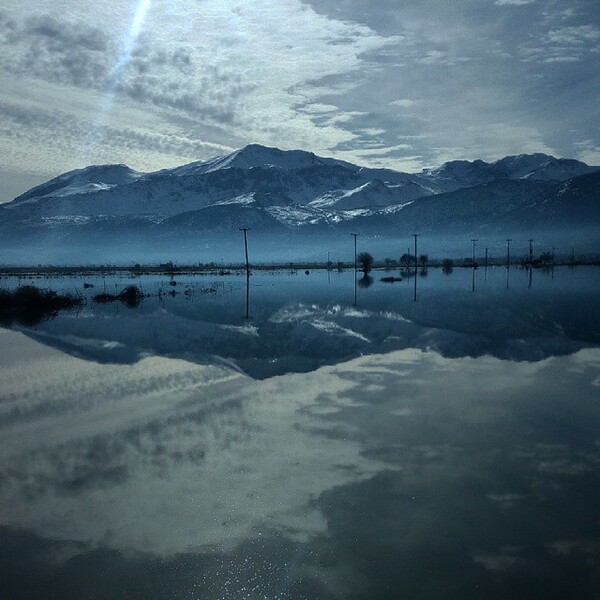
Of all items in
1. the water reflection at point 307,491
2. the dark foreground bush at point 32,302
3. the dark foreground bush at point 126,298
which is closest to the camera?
the water reflection at point 307,491

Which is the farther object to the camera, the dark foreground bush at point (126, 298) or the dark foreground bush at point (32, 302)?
the dark foreground bush at point (126, 298)

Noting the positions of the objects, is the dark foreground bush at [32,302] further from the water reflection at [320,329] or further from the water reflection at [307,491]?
the water reflection at [307,491]

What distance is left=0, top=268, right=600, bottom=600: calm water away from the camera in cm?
998

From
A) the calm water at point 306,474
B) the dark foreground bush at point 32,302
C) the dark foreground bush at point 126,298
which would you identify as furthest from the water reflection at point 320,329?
the dark foreground bush at point 32,302

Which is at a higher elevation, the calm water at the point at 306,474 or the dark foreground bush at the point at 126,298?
the calm water at the point at 306,474

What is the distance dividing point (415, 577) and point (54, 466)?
10.7m

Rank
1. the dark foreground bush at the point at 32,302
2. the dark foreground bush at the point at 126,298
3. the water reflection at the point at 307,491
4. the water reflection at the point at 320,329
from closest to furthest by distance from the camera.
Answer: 1. the water reflection at the point at 307,491
2. the water reflection at the point at 320,329
3. the dark foreground bush at the point at 32,302
4. the dark foreground bush at the point at 126,298

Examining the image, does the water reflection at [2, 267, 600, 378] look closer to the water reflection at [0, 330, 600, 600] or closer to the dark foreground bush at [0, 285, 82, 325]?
the dark foreground bush at [0, 285, 82, 325]

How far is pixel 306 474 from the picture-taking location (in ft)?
46.9

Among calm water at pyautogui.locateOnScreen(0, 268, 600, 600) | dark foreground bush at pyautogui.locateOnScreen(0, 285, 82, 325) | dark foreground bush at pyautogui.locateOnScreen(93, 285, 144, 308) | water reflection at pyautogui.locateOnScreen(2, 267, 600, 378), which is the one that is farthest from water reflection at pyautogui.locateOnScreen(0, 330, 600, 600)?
dark foreground bush at pyautogui.locateOnScreen(93, 285, 144, 308)

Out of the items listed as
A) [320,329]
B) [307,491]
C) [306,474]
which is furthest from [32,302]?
[307,491]

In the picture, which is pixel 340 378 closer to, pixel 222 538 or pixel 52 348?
pixel 222 538

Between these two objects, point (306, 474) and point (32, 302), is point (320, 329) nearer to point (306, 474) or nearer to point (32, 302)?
point (306, 474)

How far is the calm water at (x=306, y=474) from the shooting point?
32.7 ft
